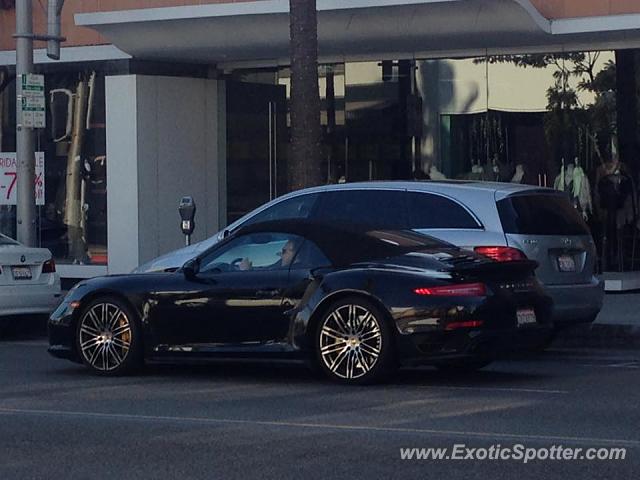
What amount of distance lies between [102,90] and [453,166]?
18.9ft

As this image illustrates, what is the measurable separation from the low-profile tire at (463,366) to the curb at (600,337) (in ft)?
10.5

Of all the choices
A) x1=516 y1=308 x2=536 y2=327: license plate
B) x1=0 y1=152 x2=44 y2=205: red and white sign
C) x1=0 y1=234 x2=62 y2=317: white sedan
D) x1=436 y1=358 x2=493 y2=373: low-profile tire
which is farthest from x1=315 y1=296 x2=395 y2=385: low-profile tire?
x1=0 y1=152 x2=44 y2=205: red and white sign

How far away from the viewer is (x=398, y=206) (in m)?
14.3

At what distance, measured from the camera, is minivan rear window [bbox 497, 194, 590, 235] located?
13.8 m

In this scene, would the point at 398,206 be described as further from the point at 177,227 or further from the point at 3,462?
the point at 177,227

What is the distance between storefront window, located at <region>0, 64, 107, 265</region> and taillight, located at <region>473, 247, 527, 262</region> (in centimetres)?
1102

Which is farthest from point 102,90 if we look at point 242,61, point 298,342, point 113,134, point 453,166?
point 298,342

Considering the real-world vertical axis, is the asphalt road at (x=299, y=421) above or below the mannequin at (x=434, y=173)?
below

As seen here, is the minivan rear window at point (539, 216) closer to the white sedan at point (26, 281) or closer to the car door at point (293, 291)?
the car door at point (293, 291)

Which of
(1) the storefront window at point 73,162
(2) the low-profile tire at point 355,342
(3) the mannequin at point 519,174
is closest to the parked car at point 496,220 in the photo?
(2) the low-profile tire at point 355,342

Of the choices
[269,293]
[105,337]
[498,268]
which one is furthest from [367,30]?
[498,268]

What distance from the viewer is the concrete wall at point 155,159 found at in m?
22.9

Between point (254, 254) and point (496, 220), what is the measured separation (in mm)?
2475

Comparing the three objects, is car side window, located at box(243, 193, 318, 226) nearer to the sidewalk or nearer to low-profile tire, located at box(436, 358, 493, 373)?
low-profile tire, located at box(436, 358, 493, 373)
